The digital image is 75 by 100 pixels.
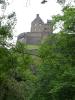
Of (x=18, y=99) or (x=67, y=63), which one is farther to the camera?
(x=67, y=63)

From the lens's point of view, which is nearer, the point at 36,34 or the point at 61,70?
the point at 61,70

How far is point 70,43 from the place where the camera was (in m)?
37.2

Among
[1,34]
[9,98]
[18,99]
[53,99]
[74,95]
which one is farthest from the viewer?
[53,99]

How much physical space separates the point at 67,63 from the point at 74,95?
306 cm

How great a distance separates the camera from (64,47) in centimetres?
3750

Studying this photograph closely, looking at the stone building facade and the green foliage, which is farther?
the stone building facade

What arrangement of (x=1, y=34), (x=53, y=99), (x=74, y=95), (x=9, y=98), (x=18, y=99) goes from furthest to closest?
(x=53, y=99) → (x=74, y=95) → (x=18, y=99) → (x=9, y=98) → (x=1, y=34)

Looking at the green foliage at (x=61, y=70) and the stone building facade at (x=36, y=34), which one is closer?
the green foliage at (x=61, y=70)

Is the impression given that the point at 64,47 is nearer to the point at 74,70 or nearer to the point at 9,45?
the point at 74,70

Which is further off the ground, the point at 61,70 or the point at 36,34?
the point at 61,70

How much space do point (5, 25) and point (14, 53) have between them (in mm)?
1119

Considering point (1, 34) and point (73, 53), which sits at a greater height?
point (1, 34)

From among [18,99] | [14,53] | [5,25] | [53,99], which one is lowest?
[53,99]

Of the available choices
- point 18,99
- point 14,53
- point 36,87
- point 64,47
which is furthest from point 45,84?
point 14,53
